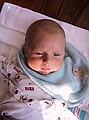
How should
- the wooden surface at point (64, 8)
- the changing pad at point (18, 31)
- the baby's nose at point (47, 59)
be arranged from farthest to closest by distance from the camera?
the wooden surface at point (64, 8), the changing pad at point (18, 31), the baby's nose at point (47, 59)

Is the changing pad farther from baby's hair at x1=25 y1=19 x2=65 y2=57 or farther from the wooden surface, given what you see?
baby's hair at x1=25 y1=19 x2=65 y2=57

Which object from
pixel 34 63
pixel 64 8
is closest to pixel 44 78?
pixel 34 63

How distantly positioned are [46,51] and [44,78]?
4.2 inches

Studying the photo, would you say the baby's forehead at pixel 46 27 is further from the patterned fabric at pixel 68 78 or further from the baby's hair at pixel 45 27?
the patterned fabric at pixel 68 78

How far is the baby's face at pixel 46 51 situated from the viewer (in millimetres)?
893

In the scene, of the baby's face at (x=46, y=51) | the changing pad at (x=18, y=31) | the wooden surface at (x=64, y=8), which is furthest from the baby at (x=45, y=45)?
the wooden surface at (x=64, y=8)

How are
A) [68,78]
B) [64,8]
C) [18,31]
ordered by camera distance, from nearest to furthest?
[68,78]
[18,31]
[64,8]

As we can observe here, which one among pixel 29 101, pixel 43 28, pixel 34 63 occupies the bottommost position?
pixel 29 101

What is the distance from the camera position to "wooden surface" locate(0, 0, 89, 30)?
1.23m

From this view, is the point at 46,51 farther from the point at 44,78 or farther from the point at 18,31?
the point at 18,31

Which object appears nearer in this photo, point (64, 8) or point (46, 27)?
point (46, 27)

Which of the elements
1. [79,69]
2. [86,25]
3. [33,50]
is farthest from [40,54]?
[86,25]

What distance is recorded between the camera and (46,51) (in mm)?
896

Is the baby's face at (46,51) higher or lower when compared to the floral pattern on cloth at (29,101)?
higher
